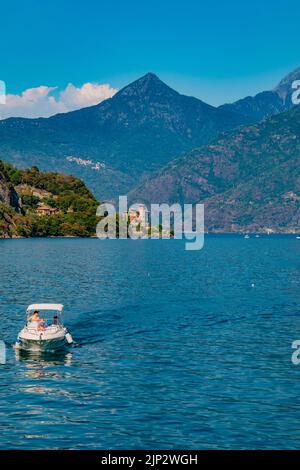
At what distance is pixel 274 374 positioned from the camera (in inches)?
1935

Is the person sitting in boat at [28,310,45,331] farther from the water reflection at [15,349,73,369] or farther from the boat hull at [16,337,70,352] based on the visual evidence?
the water reflection at [15,349,73,369]

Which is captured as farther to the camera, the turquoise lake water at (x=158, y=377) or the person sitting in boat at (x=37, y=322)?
the person sitting in boat at (x=37, y=322)

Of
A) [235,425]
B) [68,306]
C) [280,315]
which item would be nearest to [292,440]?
[235,425]

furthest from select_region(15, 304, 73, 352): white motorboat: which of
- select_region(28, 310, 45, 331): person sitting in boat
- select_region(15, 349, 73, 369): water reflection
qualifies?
select_region(15, 349, 73, 369): water reflection

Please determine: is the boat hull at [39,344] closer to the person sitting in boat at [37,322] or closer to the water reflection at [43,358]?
the water reflection at [43,358]

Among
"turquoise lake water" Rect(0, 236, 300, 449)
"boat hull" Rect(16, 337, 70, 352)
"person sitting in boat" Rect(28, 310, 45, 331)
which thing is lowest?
"turquoise lake water" Rect(0, 236, 300, 449)

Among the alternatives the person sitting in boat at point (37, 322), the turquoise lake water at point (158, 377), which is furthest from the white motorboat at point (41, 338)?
the turquoise lake water at point (158, 377)

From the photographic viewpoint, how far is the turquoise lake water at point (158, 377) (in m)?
35.4

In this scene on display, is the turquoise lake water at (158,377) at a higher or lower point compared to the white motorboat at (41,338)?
lower

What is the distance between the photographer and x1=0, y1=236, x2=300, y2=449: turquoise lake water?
35.4 meters

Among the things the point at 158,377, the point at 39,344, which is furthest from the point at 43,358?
the point at 158,377

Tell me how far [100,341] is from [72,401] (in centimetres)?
2213

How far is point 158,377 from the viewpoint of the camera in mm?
48094

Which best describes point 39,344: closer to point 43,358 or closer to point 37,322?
point 43,358
